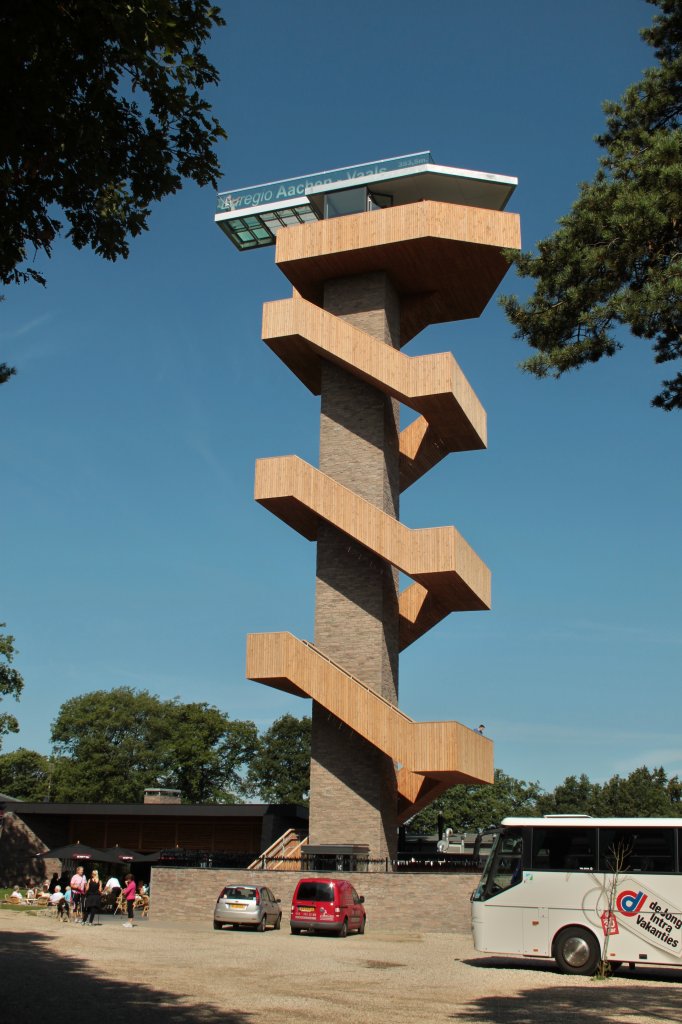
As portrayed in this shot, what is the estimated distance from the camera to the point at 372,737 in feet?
99.9

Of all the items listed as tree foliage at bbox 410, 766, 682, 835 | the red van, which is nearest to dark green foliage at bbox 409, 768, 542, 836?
tree foliage at bbox 410, 766, 682, 835

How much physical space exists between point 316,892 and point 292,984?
421 inches

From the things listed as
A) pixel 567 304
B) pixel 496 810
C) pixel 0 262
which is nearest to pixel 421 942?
pixel 567 304

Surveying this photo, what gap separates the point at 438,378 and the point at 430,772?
41.3ft

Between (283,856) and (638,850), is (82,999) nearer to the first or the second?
(638,850)

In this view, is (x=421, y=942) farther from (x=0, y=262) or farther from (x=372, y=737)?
(x=0, y=262)

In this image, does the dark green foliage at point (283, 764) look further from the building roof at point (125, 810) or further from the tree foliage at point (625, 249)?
the tree foliage at point (625, 249)

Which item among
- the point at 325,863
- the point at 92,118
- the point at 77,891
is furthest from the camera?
the point at 77,891

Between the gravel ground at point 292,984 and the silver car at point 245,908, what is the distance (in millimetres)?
2623

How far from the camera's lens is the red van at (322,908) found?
2502cm

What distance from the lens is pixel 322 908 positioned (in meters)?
25.0

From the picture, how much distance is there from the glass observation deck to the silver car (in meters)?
24.7

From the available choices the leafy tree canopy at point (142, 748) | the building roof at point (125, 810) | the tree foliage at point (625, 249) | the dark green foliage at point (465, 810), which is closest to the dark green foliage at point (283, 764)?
the leafy tree canopy at point (142, 748)

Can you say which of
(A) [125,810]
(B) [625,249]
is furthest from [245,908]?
(B) [625,249]
